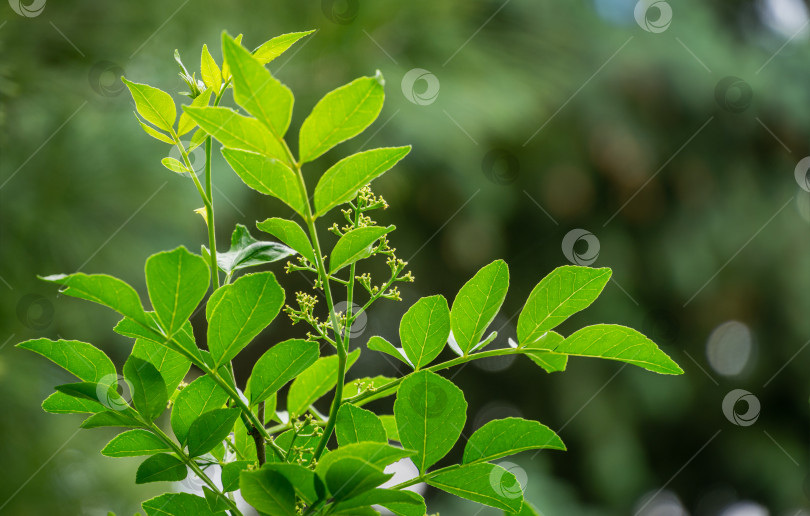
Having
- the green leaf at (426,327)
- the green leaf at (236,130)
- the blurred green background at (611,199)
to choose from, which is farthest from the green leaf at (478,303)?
the blurred green background at (611,199)

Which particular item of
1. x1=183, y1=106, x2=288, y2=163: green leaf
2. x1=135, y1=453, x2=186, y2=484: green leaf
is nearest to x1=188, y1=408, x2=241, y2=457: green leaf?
x1=135, y1=453, x2=186, y2=484: green leaf

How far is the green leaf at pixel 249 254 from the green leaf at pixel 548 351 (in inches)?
5.4

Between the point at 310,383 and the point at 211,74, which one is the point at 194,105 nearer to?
the point at 211,74

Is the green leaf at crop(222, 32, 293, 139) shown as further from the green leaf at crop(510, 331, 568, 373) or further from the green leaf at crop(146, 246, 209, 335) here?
the green leaf at crop(510, 331, 568, 373)

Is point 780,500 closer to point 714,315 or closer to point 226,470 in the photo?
point 714,315

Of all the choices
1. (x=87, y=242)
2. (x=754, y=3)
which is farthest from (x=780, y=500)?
(x=87, y=242)

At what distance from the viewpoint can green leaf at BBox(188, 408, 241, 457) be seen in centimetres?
30

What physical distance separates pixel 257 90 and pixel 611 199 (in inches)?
93.1

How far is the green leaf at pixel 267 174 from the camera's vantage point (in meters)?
0.30

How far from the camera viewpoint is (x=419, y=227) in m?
2.39

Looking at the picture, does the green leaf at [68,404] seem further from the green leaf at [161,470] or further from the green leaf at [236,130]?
the green leaf at [236,130]

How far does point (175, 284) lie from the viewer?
269 mm

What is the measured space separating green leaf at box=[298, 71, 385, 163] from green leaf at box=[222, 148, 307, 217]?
0.04 feet

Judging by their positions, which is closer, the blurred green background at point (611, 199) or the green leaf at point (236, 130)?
the green leaf at point (236, 130)
